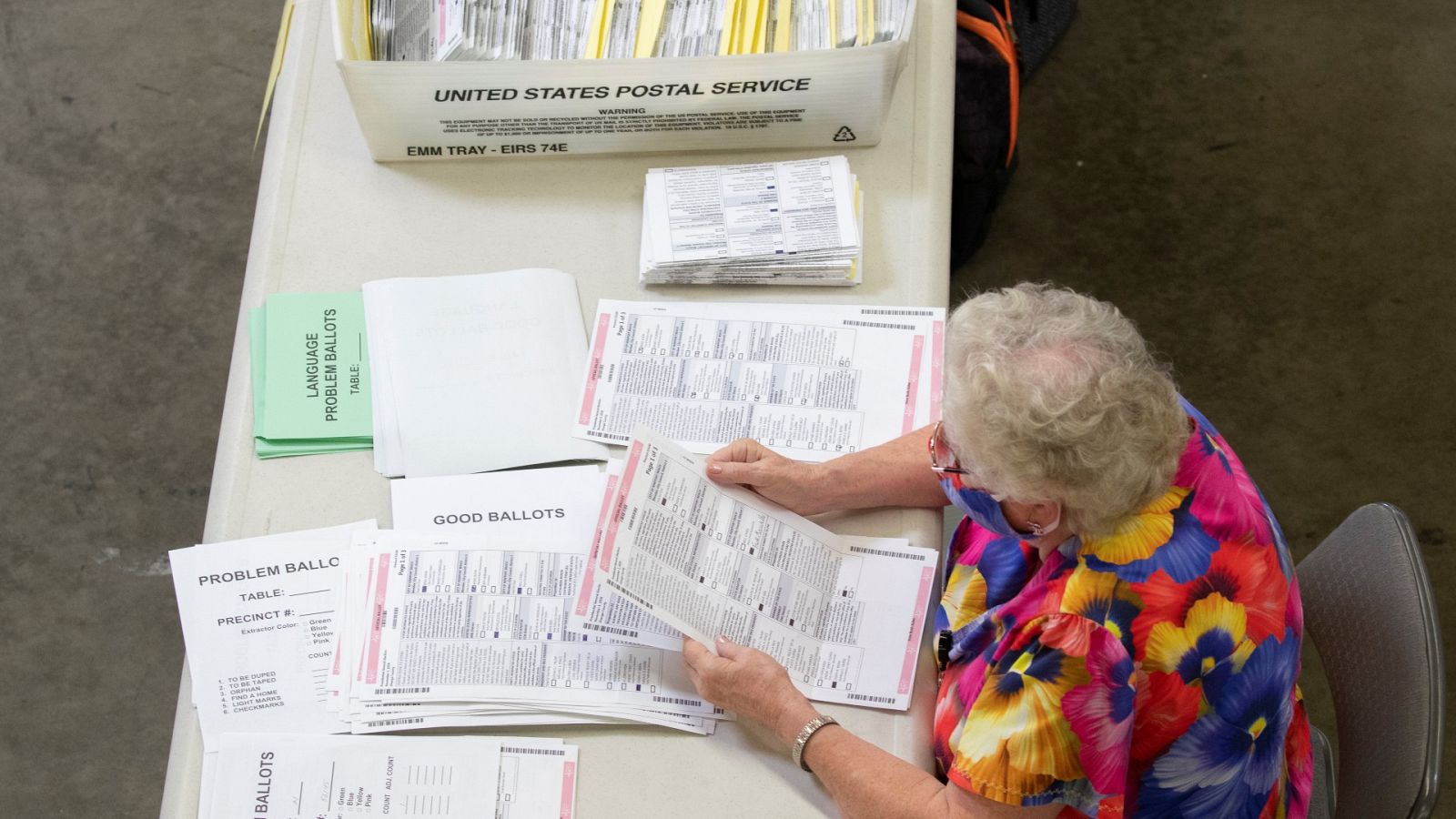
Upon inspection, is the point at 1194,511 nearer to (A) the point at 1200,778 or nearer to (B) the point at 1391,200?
(A) the point at 1200,778

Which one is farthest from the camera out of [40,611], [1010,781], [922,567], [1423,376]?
[1423,376]

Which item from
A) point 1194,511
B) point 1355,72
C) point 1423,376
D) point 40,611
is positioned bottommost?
point 40,611

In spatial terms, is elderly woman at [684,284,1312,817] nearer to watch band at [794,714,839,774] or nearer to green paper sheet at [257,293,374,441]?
watch band at [794,714,839,774]

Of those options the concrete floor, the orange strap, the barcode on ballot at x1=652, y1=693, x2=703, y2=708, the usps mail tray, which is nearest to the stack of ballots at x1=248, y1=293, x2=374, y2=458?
the usps mail tray

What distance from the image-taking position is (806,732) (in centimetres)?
122

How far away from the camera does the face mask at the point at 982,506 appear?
4.01 ft

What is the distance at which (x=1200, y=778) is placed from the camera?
3.98 feet

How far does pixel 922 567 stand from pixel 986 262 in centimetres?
139

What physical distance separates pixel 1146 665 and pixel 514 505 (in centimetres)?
70

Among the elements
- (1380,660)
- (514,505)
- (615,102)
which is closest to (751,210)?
(615,102)

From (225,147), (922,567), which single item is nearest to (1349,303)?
(922,567)

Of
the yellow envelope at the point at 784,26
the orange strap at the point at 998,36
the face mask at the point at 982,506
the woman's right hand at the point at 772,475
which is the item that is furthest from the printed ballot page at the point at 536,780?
the orange strap at the point at 998,36

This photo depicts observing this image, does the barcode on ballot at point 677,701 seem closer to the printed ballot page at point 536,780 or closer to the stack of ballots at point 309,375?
the printed ballot page at point 536,780

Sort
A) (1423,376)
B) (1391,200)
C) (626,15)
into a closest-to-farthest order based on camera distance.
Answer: (626,15)
(1423,376)
(1391,200)
